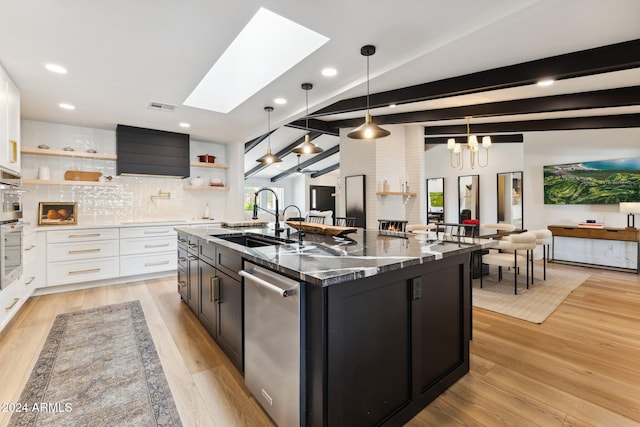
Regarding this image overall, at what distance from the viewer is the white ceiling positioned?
1.92m

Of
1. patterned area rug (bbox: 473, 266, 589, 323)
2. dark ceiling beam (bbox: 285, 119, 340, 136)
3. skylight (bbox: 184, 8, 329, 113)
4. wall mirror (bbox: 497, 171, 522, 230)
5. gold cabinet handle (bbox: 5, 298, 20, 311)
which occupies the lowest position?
patterned area rug (bbox: 473, 266, 589, 323)

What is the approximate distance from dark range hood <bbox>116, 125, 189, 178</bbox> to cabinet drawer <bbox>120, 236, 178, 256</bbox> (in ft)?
3.64

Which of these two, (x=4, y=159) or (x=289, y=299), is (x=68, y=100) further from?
(x=289, y=299)

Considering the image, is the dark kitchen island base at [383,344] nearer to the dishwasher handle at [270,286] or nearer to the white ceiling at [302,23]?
the dishwasher handle at [270,286]

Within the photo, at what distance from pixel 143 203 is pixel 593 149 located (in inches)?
329

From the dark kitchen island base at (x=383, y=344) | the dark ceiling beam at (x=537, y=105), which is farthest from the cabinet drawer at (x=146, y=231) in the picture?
the dark ceiling beam at (x=537, y=105)

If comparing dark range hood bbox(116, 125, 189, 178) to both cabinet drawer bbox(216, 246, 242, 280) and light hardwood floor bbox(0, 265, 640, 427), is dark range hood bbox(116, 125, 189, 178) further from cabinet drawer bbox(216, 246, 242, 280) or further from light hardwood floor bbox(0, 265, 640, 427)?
cabinet drawer bbox(216, 246, 242, 280)

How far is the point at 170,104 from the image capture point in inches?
146

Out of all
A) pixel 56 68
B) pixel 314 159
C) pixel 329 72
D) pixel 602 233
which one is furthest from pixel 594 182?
pixel 56 68

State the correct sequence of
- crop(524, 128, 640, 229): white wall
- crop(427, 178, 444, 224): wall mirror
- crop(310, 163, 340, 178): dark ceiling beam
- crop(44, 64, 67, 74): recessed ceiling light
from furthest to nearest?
1. crop(310, 163, 340, 178): dark ceiling beam
2. crop(427, 178, 444, 224): wall mirror
3. crop(524, 128, 640, 229): white wall
4. crop(44, 64, 67, 74): recessed ceiling light

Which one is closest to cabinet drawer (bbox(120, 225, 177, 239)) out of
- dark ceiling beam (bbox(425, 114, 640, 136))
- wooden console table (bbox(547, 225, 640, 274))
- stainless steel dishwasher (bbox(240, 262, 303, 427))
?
stainless steel dishwasher (bbox(240, 262, 303, 427))

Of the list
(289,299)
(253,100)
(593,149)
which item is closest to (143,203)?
(253,100)

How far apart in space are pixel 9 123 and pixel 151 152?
76.8 inches

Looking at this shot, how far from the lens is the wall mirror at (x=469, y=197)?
7.76 metres
